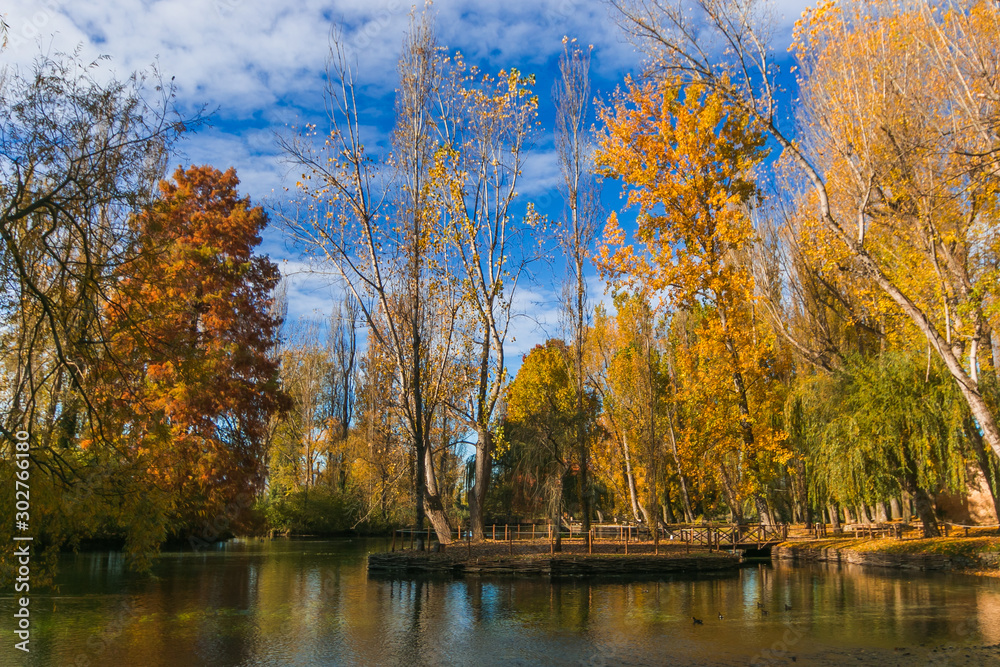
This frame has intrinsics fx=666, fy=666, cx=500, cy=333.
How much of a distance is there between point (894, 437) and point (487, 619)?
14.2 meters

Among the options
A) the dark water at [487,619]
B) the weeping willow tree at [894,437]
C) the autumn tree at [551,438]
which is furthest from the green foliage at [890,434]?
the autumn tree at [551,438]

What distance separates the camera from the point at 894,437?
61.6 feet

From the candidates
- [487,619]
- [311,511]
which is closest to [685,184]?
[487,619]

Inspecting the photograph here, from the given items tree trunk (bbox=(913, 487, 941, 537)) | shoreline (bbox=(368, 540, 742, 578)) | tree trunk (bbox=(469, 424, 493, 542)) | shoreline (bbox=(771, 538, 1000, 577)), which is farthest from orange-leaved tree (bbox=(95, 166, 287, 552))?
tree trunk (bbox=(913, 487, 941, 537))

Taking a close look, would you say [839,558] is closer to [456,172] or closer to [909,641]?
[909,641]

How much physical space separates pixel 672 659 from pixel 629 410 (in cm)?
1951

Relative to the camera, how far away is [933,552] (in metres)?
17.8

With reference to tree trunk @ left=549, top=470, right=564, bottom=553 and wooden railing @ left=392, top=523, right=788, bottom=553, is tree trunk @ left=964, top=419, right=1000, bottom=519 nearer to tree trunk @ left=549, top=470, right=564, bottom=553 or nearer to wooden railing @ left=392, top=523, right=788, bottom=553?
wooden railing @ left=392, top=523, right=788, bottom=553

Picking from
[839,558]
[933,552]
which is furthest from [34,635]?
[839,558]

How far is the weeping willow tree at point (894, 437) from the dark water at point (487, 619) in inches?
116

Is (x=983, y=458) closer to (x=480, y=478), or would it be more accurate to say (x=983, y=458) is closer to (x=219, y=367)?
(x=480, y=478)

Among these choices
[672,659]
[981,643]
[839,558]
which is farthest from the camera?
[839,558]

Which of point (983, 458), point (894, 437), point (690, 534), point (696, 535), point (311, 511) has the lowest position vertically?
point (696, 535)

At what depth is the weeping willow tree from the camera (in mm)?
18016
